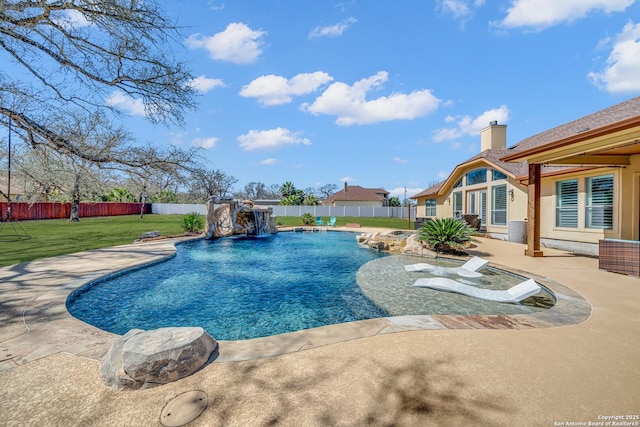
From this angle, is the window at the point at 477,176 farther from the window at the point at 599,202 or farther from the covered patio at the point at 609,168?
the covered patio at the point at 609,168

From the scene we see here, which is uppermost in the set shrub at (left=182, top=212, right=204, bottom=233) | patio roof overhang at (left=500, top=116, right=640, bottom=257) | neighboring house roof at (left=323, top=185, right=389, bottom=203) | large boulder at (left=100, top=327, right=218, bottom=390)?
neighboring house roof at (left=323, top=185, right=389, bottom=203)

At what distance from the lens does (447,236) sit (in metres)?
9.03

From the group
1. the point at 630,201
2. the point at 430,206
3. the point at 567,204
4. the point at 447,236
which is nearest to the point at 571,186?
the point at 567,204

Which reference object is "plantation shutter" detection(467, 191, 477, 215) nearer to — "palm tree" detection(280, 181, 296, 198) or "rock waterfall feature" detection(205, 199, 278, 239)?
"rock waterfall feature" detection(205, 199, 278, 239)

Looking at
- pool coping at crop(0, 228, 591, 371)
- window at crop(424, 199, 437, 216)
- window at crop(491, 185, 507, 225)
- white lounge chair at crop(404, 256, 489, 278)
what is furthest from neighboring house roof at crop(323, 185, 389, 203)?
pool coping at crop(0, 228, 591, 371)

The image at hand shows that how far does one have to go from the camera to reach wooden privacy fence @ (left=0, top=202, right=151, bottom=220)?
2438cm

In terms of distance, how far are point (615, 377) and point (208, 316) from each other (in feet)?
14.9

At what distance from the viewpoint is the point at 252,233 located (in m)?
15.1

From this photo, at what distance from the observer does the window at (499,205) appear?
1259 centimetres

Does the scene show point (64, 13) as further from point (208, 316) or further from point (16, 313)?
A: point (208, 316)

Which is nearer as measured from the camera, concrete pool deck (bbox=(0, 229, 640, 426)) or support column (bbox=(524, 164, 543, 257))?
concrete pool deck (bbox=(0, 229, 640, 426))

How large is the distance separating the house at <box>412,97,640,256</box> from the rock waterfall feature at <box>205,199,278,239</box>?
11.3m

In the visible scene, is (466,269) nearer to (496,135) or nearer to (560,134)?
(560,134)

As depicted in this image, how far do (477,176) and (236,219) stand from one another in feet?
42.1
